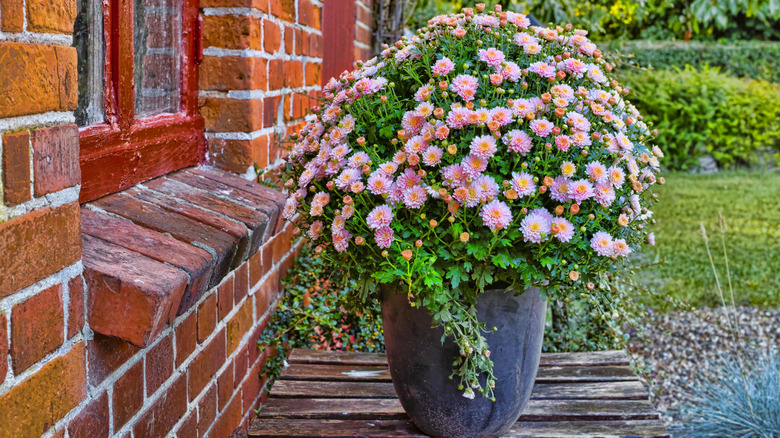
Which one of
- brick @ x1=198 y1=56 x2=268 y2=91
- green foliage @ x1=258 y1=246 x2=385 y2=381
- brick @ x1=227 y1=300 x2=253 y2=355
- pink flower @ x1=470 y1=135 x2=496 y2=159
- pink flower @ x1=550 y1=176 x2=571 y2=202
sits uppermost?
brick @ x1=198 y1=56 x2=268 y2=91

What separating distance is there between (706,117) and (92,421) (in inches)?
396

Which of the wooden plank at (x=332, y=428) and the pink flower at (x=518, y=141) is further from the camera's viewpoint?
the wooden plank at (x=332, y=428)

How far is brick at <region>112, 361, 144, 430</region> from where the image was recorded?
119 centimetres

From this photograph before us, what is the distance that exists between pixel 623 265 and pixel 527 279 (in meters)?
0.29

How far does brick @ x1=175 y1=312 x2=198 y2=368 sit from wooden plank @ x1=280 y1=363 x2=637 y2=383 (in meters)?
0.42

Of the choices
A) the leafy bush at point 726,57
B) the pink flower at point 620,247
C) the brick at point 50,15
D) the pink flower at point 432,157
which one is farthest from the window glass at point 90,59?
the leafy bush at point 726,57

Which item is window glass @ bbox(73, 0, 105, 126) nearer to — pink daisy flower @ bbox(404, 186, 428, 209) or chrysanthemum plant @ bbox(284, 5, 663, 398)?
chrysanthemum plant @ bbox(284, 5, 663, 398)

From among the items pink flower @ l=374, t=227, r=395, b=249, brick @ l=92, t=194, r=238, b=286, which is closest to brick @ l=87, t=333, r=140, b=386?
brick @ l=92, t=194, r=238, b=286

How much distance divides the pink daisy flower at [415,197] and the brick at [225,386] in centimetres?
78

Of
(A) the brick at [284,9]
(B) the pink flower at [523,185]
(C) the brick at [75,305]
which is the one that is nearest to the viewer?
(C) the brick at [75,305]

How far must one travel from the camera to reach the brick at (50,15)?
89 centimetres

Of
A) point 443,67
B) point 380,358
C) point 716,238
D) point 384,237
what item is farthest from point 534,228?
point 716,238

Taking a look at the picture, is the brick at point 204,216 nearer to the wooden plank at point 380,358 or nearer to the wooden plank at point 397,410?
the wooden plank at point 397,410

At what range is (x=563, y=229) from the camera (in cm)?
129
